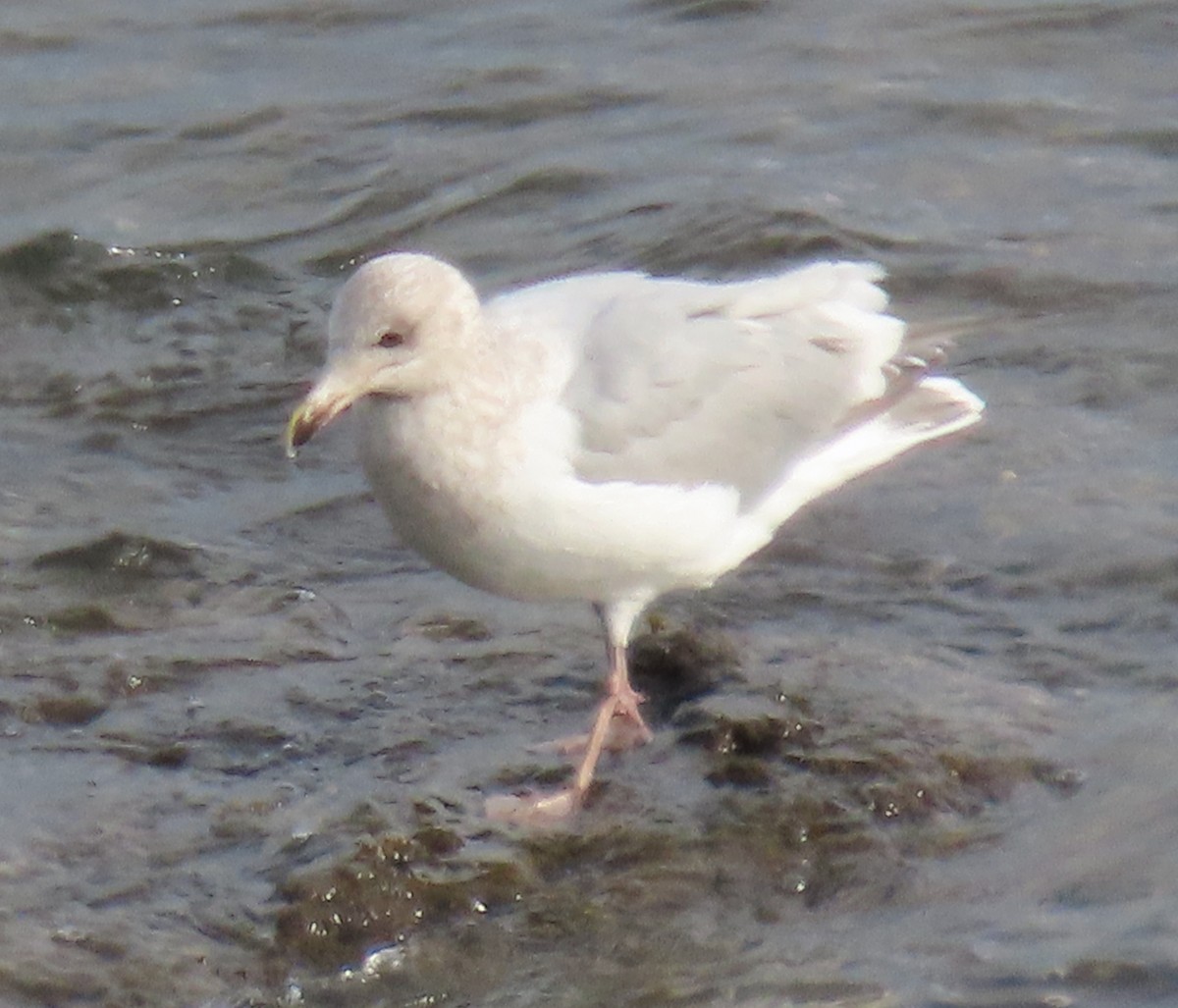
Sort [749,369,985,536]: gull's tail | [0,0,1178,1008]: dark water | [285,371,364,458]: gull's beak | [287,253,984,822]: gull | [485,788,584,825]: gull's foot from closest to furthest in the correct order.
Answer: [0,0,1178,1008]: dark water < [285,371,364,458]: gull's beak < [287,253,984,822]: gull < [485,788,584,825]: gull's foot < [749,369,985,536]: gull's tail

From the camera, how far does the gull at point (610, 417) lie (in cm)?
574

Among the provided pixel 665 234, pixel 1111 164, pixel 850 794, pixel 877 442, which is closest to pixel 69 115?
pixel 665 234

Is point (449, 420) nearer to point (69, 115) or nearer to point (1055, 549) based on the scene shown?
point (1055, 549)

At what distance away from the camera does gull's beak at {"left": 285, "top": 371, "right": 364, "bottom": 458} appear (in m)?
5.59

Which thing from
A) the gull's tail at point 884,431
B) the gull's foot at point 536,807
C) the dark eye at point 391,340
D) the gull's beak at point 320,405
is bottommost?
the gull's foot at point 536,807

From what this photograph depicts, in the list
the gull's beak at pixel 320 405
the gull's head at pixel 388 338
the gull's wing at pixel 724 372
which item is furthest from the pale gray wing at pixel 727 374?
the gull's beak at pixel 320 405

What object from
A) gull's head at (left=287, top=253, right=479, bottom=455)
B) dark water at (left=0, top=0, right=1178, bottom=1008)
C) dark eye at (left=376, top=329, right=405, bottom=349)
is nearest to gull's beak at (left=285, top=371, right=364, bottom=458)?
gull's head at (left=287, top=253, right=479, bottom=455)

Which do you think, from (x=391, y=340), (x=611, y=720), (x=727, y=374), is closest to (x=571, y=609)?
(x=611, y=720)

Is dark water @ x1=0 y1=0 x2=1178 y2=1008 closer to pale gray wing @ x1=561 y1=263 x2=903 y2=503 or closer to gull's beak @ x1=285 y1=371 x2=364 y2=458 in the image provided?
pale gray wing @ x1=561 y1=263 x2=903 y2=503

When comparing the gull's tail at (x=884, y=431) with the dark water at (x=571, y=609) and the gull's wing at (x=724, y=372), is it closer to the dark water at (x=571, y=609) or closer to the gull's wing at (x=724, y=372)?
the gull's wing at (x=724, y=372)

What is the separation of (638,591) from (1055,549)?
1644mm

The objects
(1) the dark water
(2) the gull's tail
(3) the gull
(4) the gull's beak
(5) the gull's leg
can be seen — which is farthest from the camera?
(2) the gull's tail

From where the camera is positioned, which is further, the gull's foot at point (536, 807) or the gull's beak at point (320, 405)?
the gull's foot at point (536, 807)

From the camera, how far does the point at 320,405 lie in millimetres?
5598
